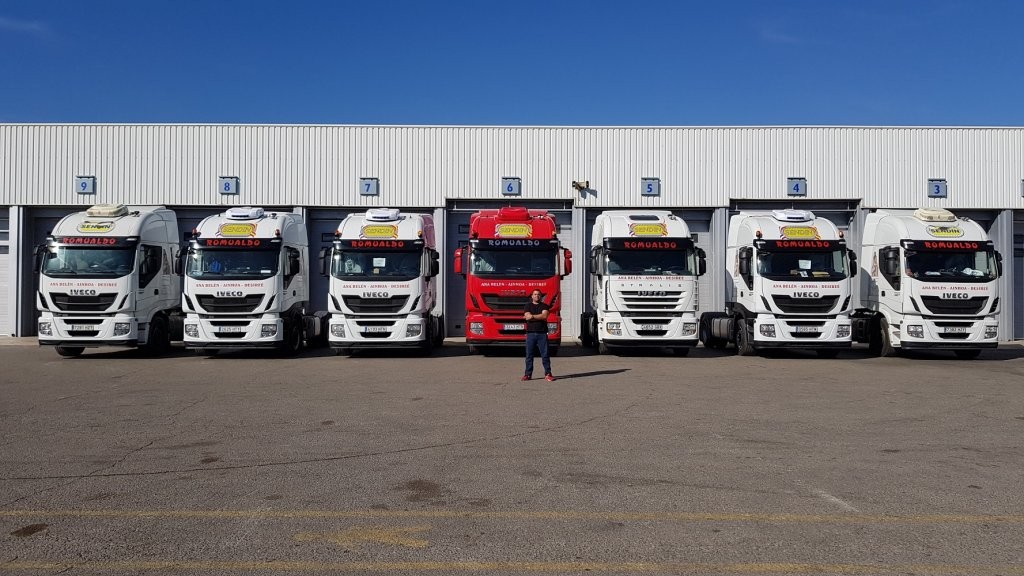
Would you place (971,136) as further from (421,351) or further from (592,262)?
(421,351)

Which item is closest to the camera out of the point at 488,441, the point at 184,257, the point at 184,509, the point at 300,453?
the point at 184,509

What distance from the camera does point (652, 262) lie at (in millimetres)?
17391

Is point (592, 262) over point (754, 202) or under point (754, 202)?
under

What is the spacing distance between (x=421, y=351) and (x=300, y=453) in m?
11.1

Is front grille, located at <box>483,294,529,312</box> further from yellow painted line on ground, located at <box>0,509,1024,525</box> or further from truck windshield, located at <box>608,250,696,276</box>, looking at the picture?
yellow painted line on ground, located at <box>0,509,1024,525</box>

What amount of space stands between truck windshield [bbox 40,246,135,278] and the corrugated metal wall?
7.83m

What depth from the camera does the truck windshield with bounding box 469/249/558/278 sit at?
1701cm

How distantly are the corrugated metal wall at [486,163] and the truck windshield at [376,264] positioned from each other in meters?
7.75

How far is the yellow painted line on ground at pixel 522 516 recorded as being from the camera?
512 cm

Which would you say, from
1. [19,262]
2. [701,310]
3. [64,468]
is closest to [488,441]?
[64,468]

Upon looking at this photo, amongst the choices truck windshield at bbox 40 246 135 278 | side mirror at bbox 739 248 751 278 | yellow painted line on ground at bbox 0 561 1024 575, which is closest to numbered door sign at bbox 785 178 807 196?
side mirror at bbox 739 248 751 278

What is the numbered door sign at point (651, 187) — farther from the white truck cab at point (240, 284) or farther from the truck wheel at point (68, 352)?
the truck wheel at point (68, 352)

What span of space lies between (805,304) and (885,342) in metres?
2.89

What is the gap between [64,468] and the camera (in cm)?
650
